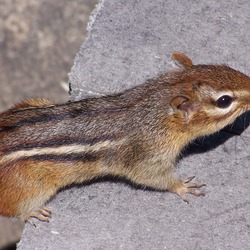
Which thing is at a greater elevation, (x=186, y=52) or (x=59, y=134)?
(x=186, y=52)

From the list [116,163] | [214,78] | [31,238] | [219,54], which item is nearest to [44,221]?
[31,238]

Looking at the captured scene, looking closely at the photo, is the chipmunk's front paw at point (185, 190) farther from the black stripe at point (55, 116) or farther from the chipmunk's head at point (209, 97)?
the black stripe at point (55, 116)

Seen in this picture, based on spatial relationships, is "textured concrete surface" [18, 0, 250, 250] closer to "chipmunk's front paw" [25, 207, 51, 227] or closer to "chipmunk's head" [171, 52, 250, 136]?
"chipmunk's front paw" [25, 207, 51, 227]

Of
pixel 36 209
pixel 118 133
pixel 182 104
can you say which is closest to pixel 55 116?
pixel 118 133

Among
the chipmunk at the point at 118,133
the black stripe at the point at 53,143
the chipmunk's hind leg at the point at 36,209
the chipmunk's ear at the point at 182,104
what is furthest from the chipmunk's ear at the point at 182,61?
the chipmunk's hind leg at the point at 36,209

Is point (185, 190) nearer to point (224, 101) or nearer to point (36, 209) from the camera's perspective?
point (224, 101)

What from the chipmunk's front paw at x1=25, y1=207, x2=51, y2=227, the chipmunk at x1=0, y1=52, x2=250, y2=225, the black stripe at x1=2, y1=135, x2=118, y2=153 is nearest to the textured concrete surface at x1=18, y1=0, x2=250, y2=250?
the chipmunk's front paw at x1=25, y1=207, x2=51, y2=227

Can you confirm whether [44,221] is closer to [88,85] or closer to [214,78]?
[88,85]
